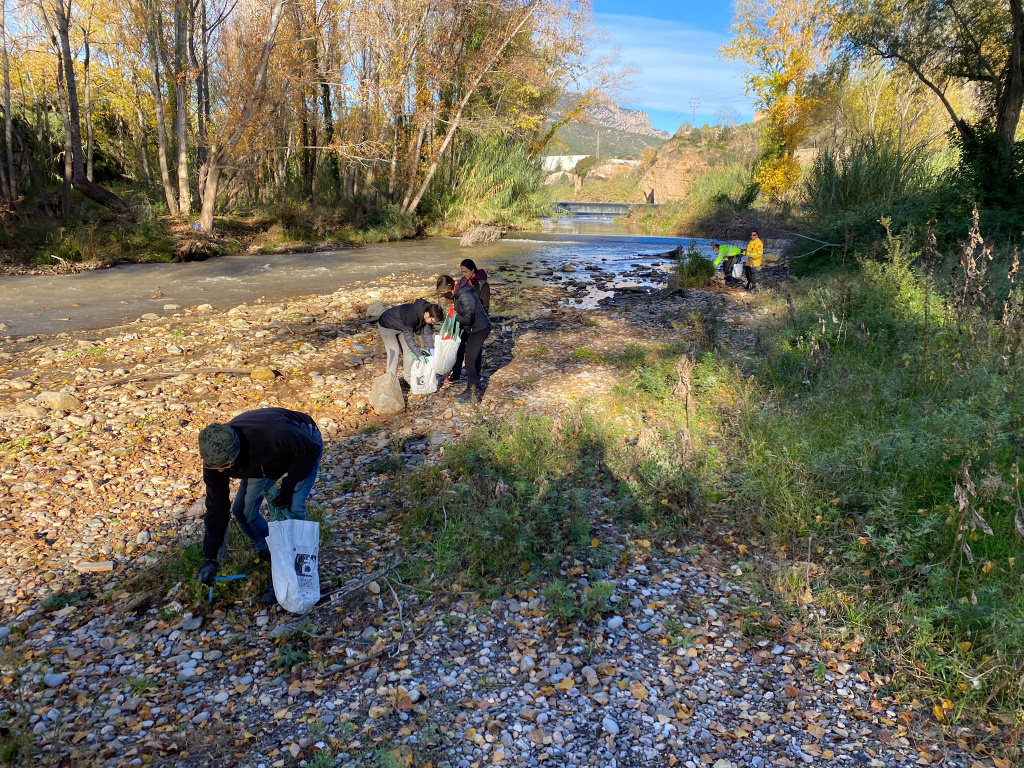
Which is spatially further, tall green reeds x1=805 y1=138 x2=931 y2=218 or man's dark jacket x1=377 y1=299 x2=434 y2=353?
tall green reeds x1=805 y1=138 x2=931 y2=218

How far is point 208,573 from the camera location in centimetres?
426

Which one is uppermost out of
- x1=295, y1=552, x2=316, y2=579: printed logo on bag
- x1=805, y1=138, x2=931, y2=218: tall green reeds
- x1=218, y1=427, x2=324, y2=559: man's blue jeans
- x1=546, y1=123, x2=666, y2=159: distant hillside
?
x1=546, y1=123, x2=666, y2=159: distant hillside

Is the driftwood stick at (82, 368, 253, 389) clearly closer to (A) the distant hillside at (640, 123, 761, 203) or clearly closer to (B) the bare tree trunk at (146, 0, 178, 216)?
(B) the bare tree trunk at (146, 0, 178, 216)

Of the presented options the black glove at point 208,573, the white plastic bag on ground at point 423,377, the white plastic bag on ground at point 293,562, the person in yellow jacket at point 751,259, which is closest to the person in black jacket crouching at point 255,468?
the black glove at point 208,573

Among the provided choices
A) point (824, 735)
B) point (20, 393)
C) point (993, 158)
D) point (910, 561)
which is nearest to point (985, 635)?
point (910, 561)

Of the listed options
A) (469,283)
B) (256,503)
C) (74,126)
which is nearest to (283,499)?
(256,503)

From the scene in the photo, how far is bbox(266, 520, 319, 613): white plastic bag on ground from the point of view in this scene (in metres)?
4.07

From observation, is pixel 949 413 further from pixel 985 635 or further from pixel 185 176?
pixel 185 176

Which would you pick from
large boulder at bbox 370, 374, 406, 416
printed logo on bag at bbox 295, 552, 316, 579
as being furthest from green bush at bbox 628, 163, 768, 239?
printed logo on bag at bbox 295, 552, 316, 579

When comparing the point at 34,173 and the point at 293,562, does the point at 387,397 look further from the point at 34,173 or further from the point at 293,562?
the point at 34,173

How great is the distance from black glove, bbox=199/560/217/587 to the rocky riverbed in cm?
14

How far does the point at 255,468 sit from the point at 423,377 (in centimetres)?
387

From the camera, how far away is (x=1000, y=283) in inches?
334

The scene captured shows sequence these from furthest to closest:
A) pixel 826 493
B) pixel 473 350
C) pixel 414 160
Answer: pixel 414 160 < pixel 473 350 < pixel 826 493
